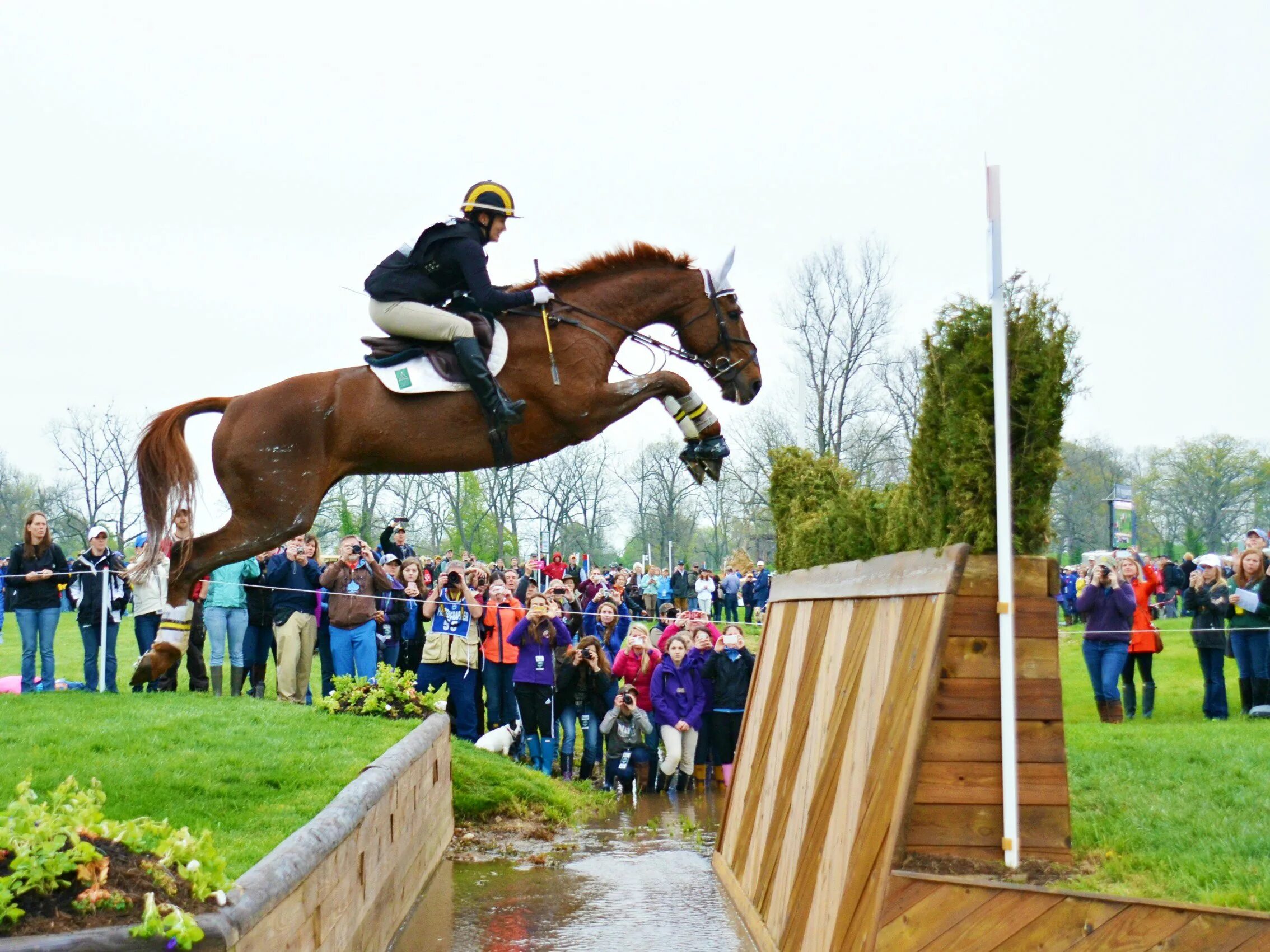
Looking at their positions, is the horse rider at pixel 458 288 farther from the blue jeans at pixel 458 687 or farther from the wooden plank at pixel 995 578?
the blue jeans at pixel 458 687

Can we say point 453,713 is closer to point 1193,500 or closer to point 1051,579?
point 1051,579

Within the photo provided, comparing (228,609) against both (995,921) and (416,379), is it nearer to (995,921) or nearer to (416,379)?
(416,379)

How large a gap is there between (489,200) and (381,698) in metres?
5.42

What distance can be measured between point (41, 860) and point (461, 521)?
4523cm

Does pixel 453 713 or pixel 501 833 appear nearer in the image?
pixel 501 833

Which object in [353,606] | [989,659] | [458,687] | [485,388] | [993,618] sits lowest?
[458,687]

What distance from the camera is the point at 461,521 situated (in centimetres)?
4806

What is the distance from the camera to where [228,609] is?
11.9 m

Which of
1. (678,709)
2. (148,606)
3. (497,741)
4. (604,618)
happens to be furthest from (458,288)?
(604,618)

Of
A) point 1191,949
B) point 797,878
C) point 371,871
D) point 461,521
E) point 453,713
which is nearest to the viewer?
point 1191,949

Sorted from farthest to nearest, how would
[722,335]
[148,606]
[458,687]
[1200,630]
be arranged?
1. [458,687]
2. [1200,630]
3. [148,606]
4. [722,335]

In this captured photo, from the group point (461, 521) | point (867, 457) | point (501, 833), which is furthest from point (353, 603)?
point (461, 521)

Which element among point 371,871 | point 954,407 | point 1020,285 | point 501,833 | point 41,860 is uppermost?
point 1020,285

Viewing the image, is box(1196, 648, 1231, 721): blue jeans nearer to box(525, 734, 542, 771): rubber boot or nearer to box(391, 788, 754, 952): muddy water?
box(391, 788, 754, 952): muddy water
